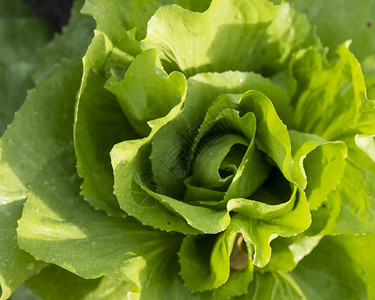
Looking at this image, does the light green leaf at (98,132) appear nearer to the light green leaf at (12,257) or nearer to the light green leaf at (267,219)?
the light green leaf at (12,257)

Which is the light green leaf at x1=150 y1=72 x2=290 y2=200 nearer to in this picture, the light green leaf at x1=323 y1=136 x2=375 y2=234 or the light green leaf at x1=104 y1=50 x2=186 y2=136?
the light green leaf at x1=104 y1=50 x2=186 y2=136

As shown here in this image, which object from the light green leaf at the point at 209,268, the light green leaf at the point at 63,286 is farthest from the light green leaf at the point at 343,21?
the light green leaf at the point at 63,286

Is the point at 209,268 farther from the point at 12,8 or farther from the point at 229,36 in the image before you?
the point at 12,8

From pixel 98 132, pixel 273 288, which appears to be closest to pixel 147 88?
pixel 98 132

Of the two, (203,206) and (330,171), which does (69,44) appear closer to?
(203,206)

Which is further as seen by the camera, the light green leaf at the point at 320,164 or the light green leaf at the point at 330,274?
the light green leaf at the point at 330,274

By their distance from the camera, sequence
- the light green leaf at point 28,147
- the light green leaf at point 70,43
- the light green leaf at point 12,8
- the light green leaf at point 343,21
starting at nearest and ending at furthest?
the light green leaf at point 28,147
the light green leaf at point 343,21
the light green leaf at point 70,43
the light green leaf at point 12,8

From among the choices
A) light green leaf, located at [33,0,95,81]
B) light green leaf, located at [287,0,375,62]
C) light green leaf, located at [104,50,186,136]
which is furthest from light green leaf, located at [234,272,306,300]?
light green leaf, located at [33,0,95,81]

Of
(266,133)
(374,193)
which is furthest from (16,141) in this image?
(374,193)
